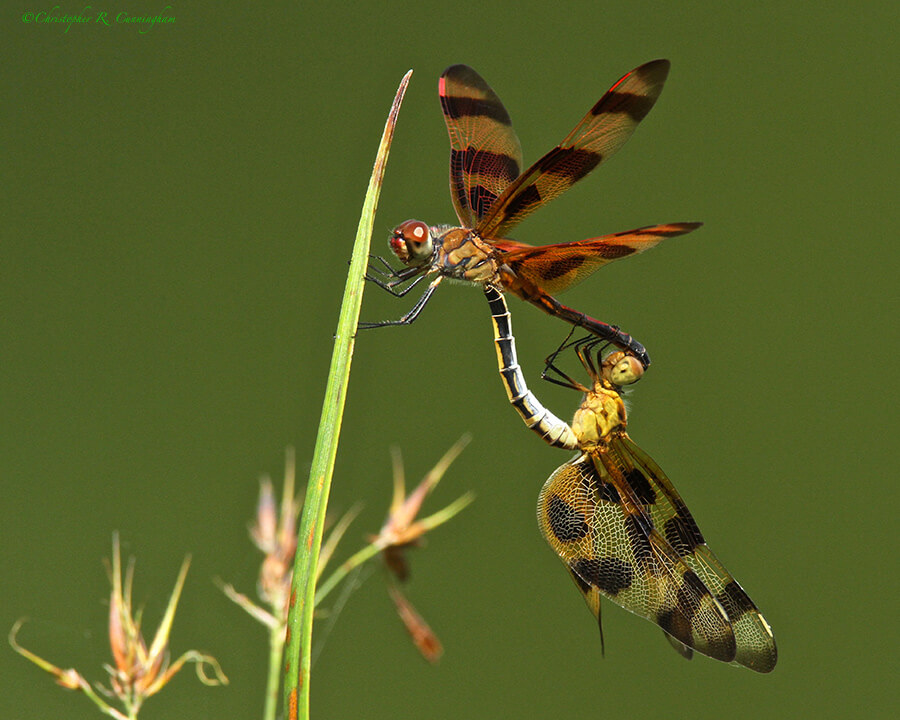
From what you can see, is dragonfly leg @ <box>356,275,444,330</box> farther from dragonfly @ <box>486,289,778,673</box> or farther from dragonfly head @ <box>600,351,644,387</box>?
dragonfly head @ <box>600,351,644,387</box>

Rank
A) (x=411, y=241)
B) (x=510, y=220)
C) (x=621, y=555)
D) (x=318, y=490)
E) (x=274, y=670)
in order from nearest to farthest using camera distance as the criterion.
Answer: (x=318, y=490)
(x=274, y=670)
(x=411, y=241)
(x=510, y=220)
(x=621, y=555)

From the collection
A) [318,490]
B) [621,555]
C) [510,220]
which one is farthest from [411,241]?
[621,555]

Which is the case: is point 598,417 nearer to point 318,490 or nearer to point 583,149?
point 583,149

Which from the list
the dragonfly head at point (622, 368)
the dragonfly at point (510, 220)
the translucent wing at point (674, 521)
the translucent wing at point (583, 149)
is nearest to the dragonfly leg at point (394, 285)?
the dragonfly at point (510, 220)

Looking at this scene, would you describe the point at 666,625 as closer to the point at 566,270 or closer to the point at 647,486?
the point at 647,486

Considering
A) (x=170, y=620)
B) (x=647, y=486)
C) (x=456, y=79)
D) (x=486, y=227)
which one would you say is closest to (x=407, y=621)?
(x=170, y=620)

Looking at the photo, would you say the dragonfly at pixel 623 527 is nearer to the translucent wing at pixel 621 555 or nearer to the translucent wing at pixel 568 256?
the translucent wing at pixel 621 555
